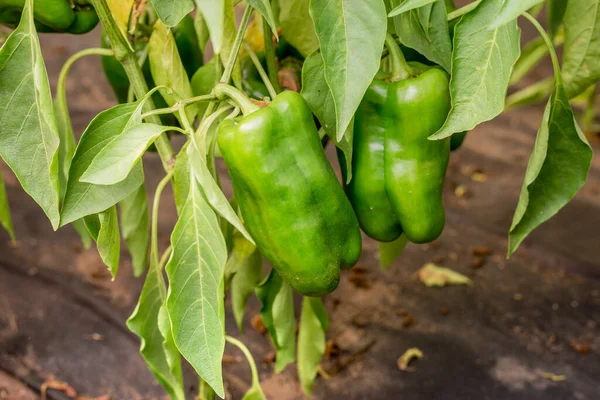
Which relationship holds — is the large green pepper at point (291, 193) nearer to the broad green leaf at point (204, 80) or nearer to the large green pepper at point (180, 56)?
the broad green leaf at point (204, 80)

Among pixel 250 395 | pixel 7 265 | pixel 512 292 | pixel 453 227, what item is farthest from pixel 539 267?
pixel 7 265

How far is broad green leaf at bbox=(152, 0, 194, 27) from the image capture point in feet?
1.84

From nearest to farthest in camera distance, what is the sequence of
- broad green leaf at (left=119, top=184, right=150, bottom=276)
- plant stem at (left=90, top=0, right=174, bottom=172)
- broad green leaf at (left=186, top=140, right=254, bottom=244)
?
broad green leaf at (left=186, top=140, right=254, bottom=244) → plant stem at (left=90, top=0, right=174, bottom=172) → broad green leaf at (left=119, top=184, right=150, bottom=276)

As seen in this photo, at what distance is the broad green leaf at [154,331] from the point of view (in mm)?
745

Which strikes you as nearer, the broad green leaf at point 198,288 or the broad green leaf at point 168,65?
the broad green leaf at point 198,288

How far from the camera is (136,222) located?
3.00ft

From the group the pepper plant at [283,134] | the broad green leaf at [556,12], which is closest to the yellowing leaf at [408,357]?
the pepper plant at [283,134]

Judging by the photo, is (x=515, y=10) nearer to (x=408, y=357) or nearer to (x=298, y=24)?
(x=298, y=24)

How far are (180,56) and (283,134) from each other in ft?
Answer: 1.12

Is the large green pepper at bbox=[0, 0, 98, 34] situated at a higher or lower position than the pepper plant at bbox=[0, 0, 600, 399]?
higher

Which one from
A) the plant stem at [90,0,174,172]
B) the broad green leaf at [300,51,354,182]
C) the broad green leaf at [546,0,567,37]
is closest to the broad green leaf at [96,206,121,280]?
the plant stem at [90,0,174,172]

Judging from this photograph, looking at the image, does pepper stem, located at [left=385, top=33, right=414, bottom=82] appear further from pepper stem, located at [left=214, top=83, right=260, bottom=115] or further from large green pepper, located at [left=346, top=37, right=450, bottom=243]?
pepper stem, located at [left=214, top=83, right=260, bottom=115]

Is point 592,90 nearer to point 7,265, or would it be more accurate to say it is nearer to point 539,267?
Answer: point 539,267

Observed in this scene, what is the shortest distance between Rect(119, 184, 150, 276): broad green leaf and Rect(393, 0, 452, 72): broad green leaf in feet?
1.36
